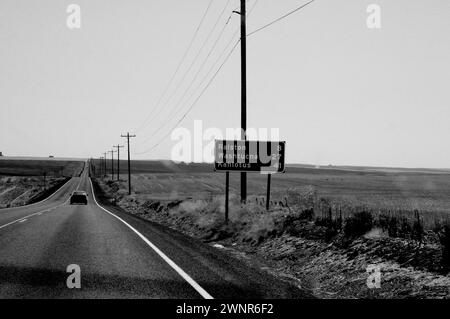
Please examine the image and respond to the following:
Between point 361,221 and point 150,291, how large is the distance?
6.28 meters

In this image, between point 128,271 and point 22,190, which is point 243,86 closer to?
point 128,271

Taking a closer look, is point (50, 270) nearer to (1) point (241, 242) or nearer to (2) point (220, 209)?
(1) point (241, 242)

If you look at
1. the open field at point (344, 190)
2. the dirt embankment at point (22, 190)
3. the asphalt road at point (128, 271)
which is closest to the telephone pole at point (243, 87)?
the open field at point (344, 190)

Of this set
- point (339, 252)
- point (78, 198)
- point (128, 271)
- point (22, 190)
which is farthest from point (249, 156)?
point (22, 190)

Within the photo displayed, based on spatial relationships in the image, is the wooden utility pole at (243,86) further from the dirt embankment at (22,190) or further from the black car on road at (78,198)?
the dirt embankment at (22,190)

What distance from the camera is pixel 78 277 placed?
25.5 ft

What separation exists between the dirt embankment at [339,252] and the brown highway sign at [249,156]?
2.75m

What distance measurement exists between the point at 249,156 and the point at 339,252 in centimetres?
884

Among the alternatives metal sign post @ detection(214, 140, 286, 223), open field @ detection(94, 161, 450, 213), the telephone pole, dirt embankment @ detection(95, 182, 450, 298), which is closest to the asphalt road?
dirt embankment @ detection(95, 182, 450, 298)

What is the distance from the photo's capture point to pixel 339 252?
9.80 metres

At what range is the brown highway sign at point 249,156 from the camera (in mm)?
17781

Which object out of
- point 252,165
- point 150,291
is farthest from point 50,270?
point 252,165

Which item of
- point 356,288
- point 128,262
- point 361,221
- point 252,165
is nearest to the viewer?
point 356,288
